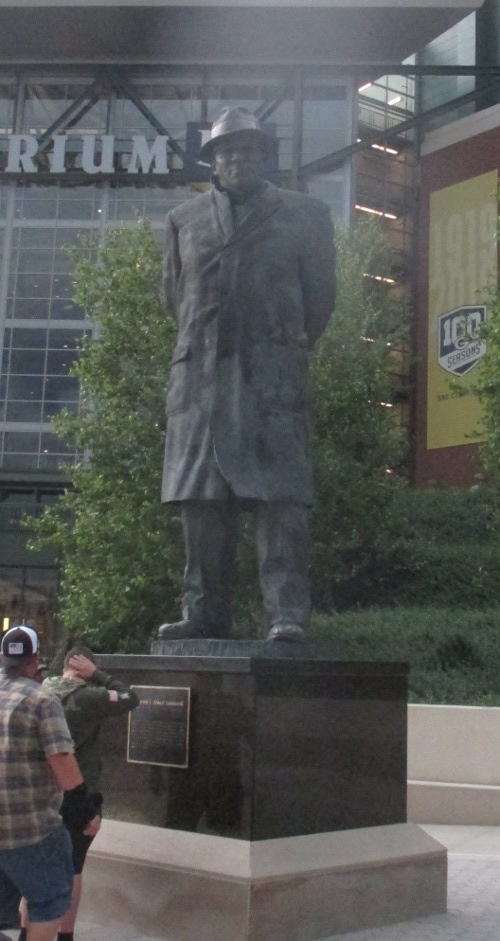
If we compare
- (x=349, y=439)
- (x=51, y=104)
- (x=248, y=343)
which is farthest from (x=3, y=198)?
(x=248, y=343)

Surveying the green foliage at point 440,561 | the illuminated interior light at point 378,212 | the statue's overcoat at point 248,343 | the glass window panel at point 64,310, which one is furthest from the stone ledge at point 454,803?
the illuminated interior light at point 378,212

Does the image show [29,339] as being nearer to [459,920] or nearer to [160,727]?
[160,727]

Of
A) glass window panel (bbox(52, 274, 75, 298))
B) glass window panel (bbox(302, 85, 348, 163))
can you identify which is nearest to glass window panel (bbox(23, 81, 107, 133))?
glass window panel (bbox(52, 274, 75, 298))

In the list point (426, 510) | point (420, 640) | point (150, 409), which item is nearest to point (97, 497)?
point (150, 409)

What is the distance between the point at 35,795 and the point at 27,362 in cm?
2903

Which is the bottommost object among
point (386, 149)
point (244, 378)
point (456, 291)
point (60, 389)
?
point (244, 378)

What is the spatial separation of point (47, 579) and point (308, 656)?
27790mm

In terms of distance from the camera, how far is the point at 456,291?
118 feet

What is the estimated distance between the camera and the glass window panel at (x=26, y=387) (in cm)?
3262

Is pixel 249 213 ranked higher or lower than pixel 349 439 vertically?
lower

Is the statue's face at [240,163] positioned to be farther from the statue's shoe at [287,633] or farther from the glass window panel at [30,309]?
the glass window panel at [30,309]

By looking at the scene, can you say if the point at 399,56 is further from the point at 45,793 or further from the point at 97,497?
the point at 45,793

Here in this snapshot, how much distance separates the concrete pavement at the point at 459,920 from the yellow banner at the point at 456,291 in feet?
84.5

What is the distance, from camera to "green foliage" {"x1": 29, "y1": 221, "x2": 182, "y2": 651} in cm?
1912
